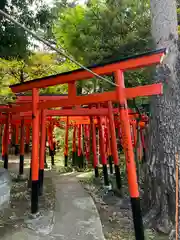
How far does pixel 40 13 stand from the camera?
250 inches

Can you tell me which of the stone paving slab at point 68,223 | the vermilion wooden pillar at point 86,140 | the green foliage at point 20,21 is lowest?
the stone paving slab at point 68,223

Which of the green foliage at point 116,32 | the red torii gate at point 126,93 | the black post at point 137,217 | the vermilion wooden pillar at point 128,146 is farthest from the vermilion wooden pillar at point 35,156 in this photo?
the green foliage at point 116,32

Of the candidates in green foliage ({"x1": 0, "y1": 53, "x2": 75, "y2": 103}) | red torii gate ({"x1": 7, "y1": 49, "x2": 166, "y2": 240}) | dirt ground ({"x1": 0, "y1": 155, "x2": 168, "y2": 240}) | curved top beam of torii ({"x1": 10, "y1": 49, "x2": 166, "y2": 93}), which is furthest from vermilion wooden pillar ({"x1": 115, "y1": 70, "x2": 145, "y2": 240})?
green foliage ({"x1": 0, "y1": 53, "x2": 75, "y2": 103})

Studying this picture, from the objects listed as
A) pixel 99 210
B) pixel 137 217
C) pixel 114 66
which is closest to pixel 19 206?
pixel 99 210

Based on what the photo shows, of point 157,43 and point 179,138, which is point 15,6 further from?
point 179,138

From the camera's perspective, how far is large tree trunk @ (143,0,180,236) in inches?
211

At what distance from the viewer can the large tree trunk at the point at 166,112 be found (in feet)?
17.5

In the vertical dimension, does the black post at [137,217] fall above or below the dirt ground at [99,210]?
above

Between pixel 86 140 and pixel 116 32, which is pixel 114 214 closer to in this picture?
pixel 116 32

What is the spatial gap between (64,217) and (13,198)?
1890mm

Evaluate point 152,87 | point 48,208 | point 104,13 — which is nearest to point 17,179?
point 48,208

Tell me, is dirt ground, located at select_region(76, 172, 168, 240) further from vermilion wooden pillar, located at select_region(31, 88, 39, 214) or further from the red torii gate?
vermilion wooden pillar, located at select_region(31, 88, 39, 214)

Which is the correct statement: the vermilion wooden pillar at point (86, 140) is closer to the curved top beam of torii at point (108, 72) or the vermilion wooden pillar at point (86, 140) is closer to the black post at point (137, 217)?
the curved top beam of torii at point (108, 72)

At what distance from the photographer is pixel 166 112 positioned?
17.9ft
